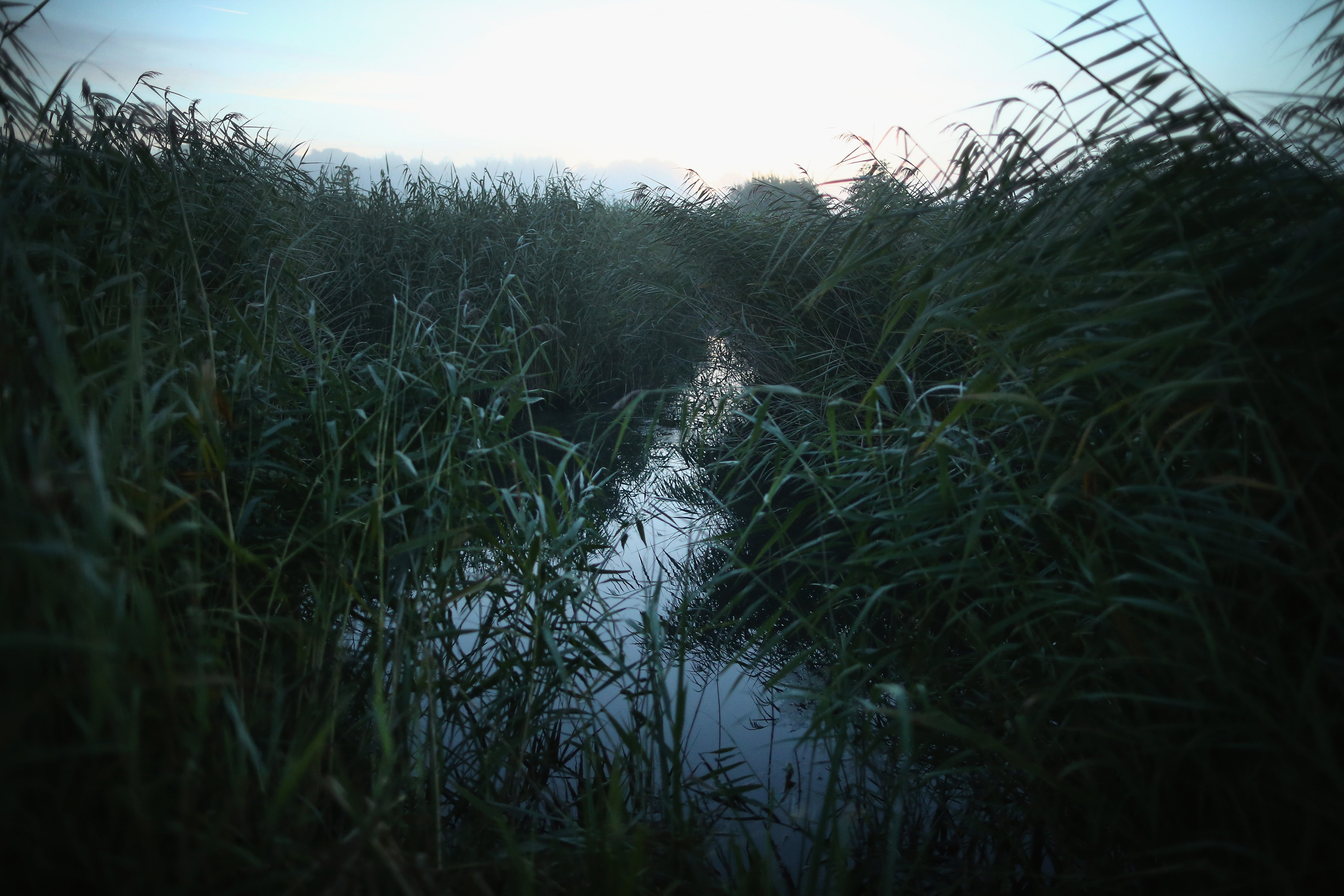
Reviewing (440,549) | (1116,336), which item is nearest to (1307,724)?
(1116,336)

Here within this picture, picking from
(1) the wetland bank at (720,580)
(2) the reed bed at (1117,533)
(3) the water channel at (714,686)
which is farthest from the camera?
(3) the water channel at (714,686)

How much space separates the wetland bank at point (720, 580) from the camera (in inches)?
33.4

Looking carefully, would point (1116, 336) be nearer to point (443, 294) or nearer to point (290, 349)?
point (290, 349)

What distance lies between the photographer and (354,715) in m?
1.40

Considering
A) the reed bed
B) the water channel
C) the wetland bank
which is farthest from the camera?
the water channel

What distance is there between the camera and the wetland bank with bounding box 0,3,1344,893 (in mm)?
848

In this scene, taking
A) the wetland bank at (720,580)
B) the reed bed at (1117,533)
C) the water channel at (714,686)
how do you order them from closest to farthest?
the wetland bank at (720,580), the reed bed at (1117,533), the water channel at (714,686)

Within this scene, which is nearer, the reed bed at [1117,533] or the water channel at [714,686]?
the reed bed at [1117,533]

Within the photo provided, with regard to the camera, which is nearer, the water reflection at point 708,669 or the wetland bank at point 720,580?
the wetland bank at point 720,580

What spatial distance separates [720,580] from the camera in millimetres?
1620

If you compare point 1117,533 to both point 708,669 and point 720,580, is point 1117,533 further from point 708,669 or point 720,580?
point 708,669

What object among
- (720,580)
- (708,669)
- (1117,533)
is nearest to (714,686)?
(708,669)

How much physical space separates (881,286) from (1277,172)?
1918 mm

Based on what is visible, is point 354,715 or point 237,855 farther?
point 354,715
